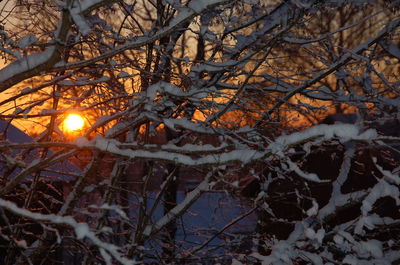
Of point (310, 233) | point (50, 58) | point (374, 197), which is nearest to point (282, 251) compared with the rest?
point (310, 233)

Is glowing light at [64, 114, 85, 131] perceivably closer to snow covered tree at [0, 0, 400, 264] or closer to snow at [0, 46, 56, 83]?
snow covered tree at [0, 0, 400, 264]

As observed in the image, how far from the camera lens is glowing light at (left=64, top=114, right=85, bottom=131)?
5.01m

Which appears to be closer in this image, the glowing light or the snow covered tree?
the snow covered tree

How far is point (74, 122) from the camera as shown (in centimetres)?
517

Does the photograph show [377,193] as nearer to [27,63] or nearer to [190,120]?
[190,120]

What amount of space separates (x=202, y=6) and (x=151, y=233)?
116 inches

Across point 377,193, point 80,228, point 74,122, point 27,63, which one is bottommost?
point 80,228

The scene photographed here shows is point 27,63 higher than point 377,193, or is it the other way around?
point 27,63

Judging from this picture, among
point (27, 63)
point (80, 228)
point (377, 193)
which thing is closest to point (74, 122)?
point (27, 63)

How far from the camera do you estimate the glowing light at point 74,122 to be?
5009 mm

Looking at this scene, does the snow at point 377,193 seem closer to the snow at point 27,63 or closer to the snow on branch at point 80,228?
the snow on branch at point 80,228

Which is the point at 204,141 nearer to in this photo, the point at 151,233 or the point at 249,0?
the point at 151,233

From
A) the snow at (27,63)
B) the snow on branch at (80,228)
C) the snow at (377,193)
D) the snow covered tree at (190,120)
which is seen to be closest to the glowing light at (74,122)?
the snow covered tree at (190,120)

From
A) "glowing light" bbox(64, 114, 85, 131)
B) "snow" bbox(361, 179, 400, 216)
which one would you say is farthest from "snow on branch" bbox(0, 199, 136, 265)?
"glowing light" bbox(64, 114, 85, 131)
